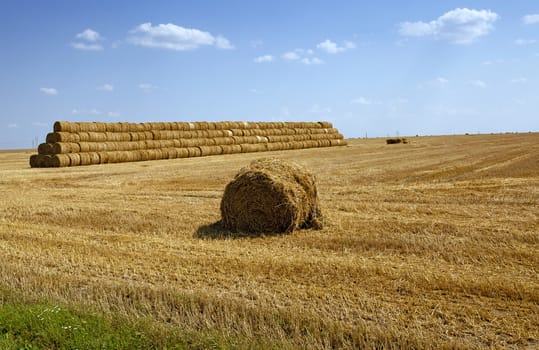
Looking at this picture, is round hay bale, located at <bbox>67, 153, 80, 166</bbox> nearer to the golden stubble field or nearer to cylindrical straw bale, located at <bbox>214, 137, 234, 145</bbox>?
cylindrical straw bale, located at <bbox>214, 137, 234, 145</bbox>

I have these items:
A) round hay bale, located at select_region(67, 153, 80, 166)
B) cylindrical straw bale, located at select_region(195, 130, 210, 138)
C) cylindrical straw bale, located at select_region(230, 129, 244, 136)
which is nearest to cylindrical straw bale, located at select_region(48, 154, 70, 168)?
round hay bale, located at select_region(67, 153, 80, 166)

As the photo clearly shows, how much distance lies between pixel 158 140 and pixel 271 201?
20.1 metres

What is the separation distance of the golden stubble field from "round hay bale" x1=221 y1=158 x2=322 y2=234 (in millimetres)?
295

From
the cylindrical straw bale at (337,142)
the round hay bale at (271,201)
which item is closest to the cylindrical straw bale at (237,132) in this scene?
the cylindrical straw bale at (337,142)

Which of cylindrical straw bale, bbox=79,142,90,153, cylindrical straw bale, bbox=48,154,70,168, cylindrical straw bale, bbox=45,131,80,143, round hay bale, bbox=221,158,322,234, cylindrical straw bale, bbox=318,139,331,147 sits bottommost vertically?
round hay bale, bbox=221,158,322,234

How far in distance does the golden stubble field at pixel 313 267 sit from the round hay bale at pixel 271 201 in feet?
0.97

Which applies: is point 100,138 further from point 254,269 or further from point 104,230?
point 254,269

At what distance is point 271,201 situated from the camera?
8.34 m

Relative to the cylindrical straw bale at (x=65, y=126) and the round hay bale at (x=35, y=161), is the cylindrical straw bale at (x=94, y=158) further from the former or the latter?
the round hay bale at (x=35, y=161)

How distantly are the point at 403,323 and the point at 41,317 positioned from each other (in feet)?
9.47

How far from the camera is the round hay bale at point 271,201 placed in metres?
8.26

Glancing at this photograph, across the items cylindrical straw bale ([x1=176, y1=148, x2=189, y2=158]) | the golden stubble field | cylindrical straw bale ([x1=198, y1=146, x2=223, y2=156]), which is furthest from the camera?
cylindrical straw bale ([x1=198, y1=146, x2=223, y2=156])

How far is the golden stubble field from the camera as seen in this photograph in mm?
4402

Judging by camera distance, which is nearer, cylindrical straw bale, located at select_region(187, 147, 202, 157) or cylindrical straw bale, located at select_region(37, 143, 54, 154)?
cylindrical straw bale, located at select_region(37, 143, 54, 154)
